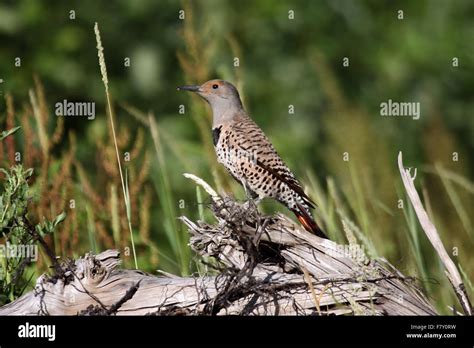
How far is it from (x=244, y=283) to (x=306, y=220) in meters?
1.53

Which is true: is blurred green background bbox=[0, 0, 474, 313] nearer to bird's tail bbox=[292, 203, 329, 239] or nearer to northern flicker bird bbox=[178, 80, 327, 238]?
northern flicker bird bbox=[178, 80, 327, 238]

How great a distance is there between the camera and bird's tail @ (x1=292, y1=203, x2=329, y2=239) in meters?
5.90

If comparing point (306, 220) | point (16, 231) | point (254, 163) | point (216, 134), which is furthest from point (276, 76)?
point (16, 231)

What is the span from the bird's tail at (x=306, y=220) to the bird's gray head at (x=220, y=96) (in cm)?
99

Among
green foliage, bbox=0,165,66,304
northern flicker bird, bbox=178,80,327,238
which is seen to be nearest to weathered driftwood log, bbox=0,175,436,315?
green foliage, bbox=0,165,66,304

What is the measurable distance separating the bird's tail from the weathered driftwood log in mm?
929

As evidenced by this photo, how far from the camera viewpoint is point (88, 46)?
406 inches

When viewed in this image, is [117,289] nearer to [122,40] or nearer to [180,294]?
[180,294]

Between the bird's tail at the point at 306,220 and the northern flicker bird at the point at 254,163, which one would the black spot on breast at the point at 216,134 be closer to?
the northern flicker bird at the point at 254,163

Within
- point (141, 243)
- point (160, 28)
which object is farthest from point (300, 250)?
point (160, 28)

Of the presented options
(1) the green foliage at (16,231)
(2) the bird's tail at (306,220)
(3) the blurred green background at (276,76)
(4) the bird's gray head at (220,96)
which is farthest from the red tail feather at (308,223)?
(1) the green foliage at (16,231)

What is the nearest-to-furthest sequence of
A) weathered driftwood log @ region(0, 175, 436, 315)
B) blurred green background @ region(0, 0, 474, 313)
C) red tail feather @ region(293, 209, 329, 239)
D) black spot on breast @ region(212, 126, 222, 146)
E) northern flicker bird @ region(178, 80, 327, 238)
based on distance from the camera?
weathered driftwood log @ region(0, 175, 436, 315) → red tail feather @ region(293, 209, 329, 239) → northern flicker bird @ region(178, 80, 327, 238) → black spot on breast @ region(212, 126, 222, 146) → blurred green background @ region(0, 0, 474, 313)

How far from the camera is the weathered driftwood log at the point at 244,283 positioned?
4.63 meters
